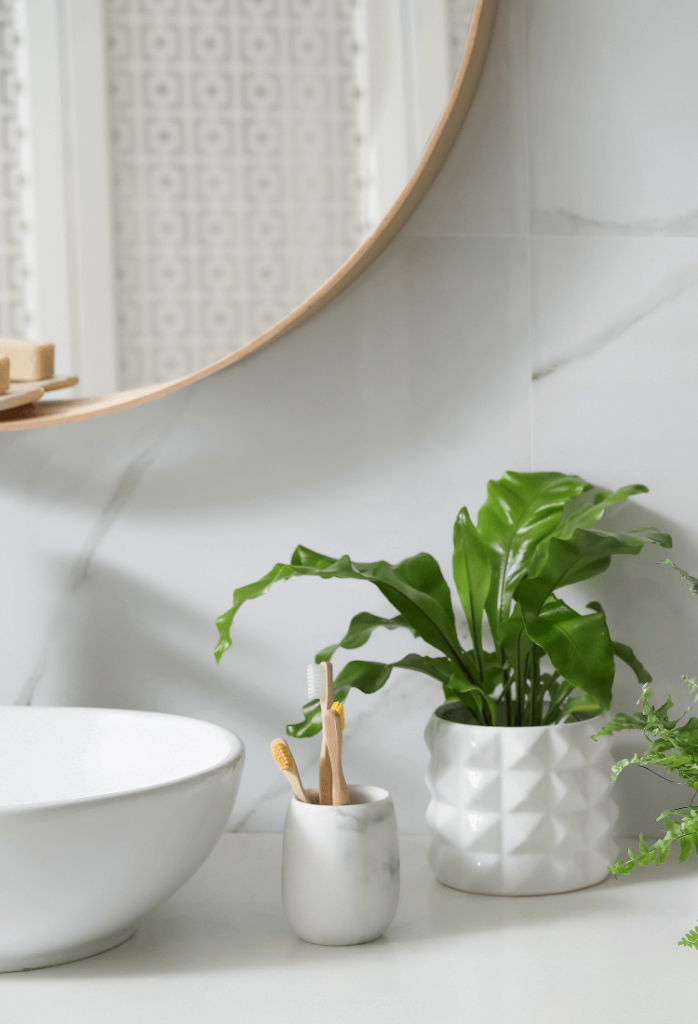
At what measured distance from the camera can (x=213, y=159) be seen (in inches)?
31.5

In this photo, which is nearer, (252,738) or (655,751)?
(655,751)

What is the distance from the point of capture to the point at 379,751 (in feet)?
2.68

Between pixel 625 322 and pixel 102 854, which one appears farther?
pixel 625 322

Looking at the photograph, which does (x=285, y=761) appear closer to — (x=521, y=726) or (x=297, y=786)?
(x=297, y=786)

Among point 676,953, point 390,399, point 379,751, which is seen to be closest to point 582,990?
point 676,953

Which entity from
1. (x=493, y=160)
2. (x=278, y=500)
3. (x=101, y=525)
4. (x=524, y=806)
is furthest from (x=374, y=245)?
(x=524, y=806)

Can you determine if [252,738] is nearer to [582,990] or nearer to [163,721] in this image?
[163,721]

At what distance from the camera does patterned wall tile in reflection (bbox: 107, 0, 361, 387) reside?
2.57 feet

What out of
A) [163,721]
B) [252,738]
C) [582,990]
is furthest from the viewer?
[252,738]

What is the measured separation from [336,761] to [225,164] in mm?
485

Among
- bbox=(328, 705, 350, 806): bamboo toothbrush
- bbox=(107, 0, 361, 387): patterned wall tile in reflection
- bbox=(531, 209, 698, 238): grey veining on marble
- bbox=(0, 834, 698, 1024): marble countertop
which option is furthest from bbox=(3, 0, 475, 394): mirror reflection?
bbox=(0, 834, 698, 1024): marble countertop

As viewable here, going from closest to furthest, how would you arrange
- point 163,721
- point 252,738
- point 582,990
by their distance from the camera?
1. point 582,990
2. point 163,721
3. point 252,738

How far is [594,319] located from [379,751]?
1.28 ft

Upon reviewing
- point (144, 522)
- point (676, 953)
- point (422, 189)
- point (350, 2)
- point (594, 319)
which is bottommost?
point (676, 953)
